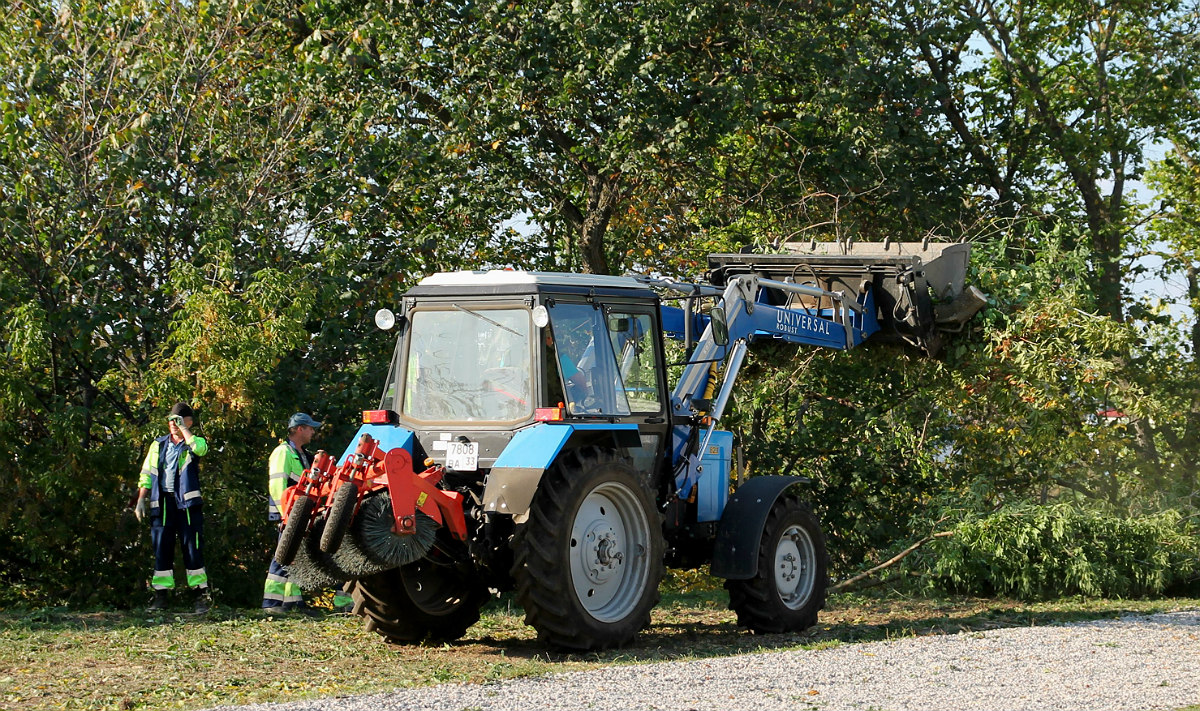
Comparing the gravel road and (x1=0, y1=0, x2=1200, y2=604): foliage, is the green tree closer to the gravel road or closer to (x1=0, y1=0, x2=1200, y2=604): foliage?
(x1=0, y1=0, x2=1200, y2=604): foliage

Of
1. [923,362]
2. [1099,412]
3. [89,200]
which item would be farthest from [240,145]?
[1099,412]

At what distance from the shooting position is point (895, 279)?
1126cm

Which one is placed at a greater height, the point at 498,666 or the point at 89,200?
the point at 89,200

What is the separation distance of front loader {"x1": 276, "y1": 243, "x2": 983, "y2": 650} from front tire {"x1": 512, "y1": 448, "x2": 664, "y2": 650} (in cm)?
1

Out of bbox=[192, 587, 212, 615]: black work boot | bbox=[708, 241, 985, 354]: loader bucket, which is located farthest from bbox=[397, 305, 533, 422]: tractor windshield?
bbox=[708, 241, 985, 354]: loader bucket

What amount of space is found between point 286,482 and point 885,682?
5.52 meters

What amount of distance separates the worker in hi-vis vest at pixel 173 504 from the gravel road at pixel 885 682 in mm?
4658

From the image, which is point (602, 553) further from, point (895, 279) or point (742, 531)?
point (895, 279)

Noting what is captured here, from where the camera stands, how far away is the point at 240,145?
13680 mm

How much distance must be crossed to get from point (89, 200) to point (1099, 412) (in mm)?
9700

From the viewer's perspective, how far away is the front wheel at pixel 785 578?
383 inches

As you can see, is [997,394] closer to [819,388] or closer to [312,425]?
[819,388]

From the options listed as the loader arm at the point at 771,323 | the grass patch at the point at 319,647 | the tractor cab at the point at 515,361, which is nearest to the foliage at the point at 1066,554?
the grass patch at the point at 319,647

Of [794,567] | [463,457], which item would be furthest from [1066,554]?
[463,457]
